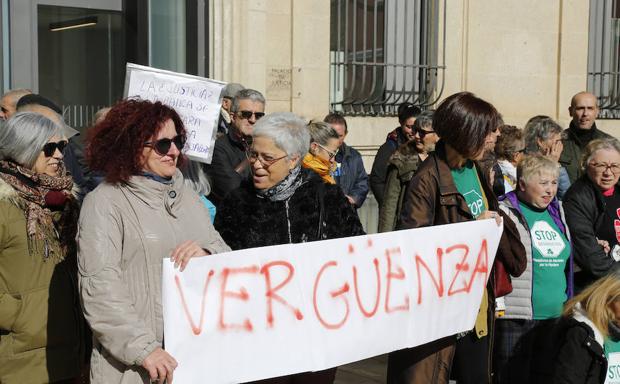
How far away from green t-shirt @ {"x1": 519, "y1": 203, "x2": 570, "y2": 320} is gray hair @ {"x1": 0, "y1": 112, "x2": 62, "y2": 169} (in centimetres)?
273

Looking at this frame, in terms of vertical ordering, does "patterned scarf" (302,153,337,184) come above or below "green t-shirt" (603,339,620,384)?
above

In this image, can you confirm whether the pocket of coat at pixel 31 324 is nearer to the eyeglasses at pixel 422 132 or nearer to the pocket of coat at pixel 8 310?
the pocket of coat at pixel 8 310

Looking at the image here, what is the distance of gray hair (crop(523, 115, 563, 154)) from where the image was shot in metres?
7.48

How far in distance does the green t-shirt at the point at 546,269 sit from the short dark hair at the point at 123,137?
8.38ft

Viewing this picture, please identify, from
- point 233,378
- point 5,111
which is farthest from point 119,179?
point 5,111

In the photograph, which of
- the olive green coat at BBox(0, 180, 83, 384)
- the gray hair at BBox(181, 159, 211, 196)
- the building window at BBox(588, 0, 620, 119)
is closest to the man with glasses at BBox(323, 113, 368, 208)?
the gray hair at BBox(181, 159, 211, 196)

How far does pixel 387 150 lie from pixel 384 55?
7.76 feet

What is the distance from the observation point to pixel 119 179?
11.0 feet

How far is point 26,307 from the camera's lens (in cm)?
377

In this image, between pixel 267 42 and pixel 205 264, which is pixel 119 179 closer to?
pixel 205 264

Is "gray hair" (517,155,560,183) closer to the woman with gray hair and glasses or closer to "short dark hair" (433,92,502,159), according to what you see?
"short dark hair" (433,92,502,159)

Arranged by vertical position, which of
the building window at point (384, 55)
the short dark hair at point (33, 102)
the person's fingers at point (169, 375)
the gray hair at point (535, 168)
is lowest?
the person's fingers at point (169, 375)

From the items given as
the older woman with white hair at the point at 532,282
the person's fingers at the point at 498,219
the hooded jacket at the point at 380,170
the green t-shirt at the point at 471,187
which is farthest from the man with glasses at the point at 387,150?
the person's fingers at the point at 498,219

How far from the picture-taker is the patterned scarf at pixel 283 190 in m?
4.04
